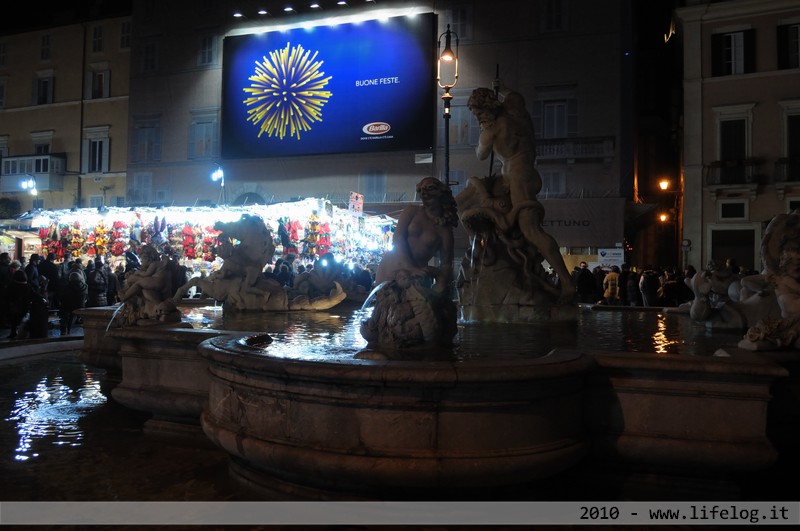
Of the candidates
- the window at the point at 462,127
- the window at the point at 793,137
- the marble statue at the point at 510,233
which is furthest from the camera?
the window at the point at 462,127

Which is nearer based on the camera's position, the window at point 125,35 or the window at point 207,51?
the window at point 207,51

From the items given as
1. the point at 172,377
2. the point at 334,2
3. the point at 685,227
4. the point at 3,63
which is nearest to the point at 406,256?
the point at 172,377

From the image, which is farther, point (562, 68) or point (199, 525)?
point (562, 68)

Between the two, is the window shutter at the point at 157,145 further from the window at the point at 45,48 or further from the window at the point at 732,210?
the window at the point at 732,210

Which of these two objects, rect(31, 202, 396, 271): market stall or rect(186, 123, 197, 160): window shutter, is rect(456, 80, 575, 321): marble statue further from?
rect(186, 123, 197, 160): window shutter

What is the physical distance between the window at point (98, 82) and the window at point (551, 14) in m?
22.4

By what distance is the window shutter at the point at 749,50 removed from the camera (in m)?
22.6

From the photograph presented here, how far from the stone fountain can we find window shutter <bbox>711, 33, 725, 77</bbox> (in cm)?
2318

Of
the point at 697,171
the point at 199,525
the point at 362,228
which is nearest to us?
the point at 199,525

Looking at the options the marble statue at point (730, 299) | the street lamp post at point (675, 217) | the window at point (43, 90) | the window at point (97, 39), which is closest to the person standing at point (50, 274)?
the marble statue at point (730, 299)

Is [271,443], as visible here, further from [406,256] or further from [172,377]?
[406,256]

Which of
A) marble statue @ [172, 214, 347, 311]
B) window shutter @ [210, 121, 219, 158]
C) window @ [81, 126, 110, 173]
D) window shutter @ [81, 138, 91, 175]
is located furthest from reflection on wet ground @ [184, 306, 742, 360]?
window shutter @ [81, 138, 91, 175]

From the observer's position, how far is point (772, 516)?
10.3 ft

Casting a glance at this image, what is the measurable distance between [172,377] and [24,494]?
128 cm
